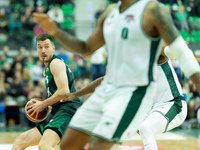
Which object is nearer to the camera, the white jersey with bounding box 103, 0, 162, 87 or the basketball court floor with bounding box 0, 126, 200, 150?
the white jersey with bounding box 103, 0, 162, 87

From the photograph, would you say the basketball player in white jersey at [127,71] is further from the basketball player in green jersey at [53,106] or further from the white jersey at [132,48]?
the basketball player in green jersey at [53,106]

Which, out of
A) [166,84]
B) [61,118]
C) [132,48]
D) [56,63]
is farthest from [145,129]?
[132,48]

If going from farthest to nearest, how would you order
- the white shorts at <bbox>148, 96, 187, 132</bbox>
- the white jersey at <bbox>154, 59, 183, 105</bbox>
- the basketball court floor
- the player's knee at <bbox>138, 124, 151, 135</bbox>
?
1. the basketball court floor
2. the white jersey at <bbox>154, 59, 183, 105</bbox>
3. the white shorts at <bbox>148, 96, 187, 132</bbox>
4. the player's knee at <bbox>138, 124, 151, 135</bbox>

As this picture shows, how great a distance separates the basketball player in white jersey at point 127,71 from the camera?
108 inches

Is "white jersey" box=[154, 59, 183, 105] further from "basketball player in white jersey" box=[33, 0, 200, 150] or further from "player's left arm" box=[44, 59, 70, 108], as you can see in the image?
"basketball player in white jersey" box=[33, 0, 200, 150]

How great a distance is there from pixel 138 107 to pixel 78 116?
55cm

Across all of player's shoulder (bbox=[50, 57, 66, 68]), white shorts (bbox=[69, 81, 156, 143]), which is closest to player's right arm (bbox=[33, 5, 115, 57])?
white shorts (bbox=[69, 81, 156, 143])

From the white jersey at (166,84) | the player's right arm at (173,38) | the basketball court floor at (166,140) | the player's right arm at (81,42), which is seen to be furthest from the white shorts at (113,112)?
the basketball court floor at (166,140)

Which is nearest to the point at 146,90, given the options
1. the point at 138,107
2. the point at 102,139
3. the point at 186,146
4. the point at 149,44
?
the point at 138,107

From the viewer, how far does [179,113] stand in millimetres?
4625

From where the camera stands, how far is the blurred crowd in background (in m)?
11.7

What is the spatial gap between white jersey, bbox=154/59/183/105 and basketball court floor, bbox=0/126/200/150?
2691 millimetres

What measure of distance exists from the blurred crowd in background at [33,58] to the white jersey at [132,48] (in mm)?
7448

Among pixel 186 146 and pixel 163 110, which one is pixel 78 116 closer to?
pixel 163 110
